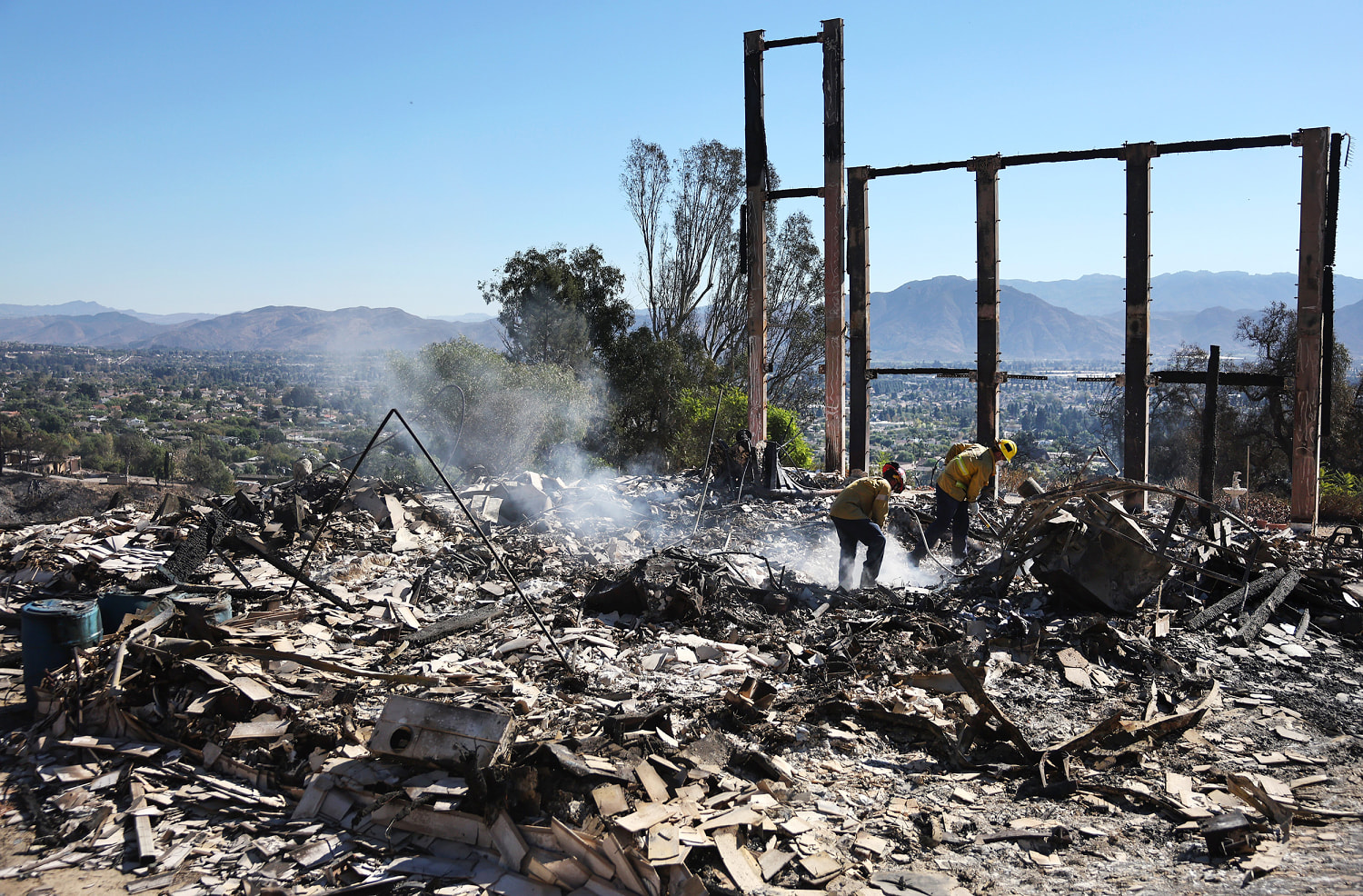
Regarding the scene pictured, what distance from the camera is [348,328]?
72.4m

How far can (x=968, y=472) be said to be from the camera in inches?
357

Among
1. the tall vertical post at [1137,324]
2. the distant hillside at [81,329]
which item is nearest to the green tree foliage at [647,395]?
the tall vertical post at [1137,324]

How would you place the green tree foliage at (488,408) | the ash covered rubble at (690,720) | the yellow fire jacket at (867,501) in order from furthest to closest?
the green tree foliage at (488,408) < the yellow fire jacket at (867,501) < the ash covered rubble at (690,720)

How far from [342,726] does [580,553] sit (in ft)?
16.5

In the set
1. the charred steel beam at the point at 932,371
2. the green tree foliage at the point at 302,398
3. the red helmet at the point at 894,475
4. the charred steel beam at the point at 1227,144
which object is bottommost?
the red helmet at the point at 894,475

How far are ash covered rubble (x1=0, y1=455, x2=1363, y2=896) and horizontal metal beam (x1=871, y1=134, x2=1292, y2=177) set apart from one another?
6.25 metres

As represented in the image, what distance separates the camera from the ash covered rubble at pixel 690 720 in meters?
3.97

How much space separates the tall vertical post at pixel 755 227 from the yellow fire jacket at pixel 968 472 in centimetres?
600

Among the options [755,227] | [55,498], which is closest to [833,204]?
[755,227]

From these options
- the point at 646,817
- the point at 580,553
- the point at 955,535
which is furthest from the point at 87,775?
the point at 955,535

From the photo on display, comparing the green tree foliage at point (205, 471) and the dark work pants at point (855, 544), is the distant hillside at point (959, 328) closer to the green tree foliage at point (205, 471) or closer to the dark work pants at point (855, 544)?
the green tree foliage at point (205, 471)

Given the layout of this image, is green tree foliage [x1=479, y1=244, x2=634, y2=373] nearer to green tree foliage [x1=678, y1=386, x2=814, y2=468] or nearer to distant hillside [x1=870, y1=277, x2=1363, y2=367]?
green tree foliage [x1=678, y1=386, x2=814, y2=468]

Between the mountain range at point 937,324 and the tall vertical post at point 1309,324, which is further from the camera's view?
the mountain range at point 937,324

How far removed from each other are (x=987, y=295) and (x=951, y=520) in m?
5.53
